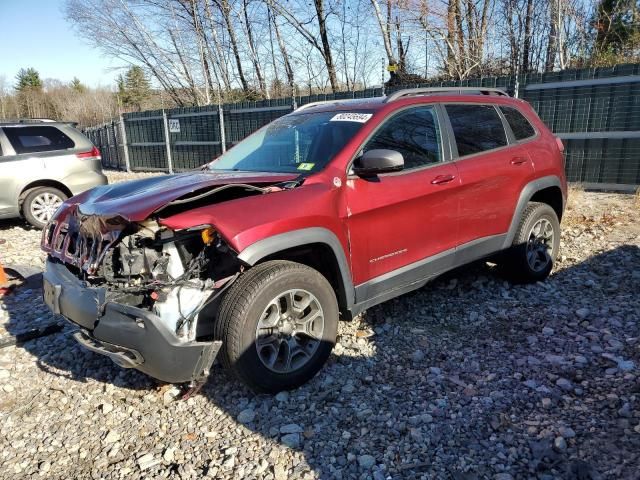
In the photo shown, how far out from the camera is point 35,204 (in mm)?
8133

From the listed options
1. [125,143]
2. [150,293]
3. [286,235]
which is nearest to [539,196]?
[286,235]

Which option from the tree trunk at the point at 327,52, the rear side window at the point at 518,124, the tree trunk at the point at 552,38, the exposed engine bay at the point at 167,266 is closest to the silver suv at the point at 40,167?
the exposed engine bay at the point at 167,266

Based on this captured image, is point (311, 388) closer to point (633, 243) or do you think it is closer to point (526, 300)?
point (526, 300)

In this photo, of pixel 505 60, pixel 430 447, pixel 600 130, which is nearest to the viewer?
pixel 430 447

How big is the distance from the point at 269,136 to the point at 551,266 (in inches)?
123

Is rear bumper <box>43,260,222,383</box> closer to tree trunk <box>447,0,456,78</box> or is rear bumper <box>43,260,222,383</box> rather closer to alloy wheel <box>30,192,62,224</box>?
alloy wheel <box>30,192,62,224</box>

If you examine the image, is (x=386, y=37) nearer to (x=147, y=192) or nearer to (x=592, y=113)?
(x=592, y=113)

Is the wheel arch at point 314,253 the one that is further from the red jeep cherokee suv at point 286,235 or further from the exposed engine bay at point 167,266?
the exposed engine bay at point 167,266

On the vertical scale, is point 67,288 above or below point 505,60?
below

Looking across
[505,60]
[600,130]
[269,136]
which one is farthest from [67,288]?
[505,60]

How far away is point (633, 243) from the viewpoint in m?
5.82

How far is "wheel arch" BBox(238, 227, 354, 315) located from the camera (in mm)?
2799

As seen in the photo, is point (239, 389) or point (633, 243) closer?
point (239, 389)

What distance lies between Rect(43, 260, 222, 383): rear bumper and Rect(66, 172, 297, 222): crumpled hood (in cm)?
50
